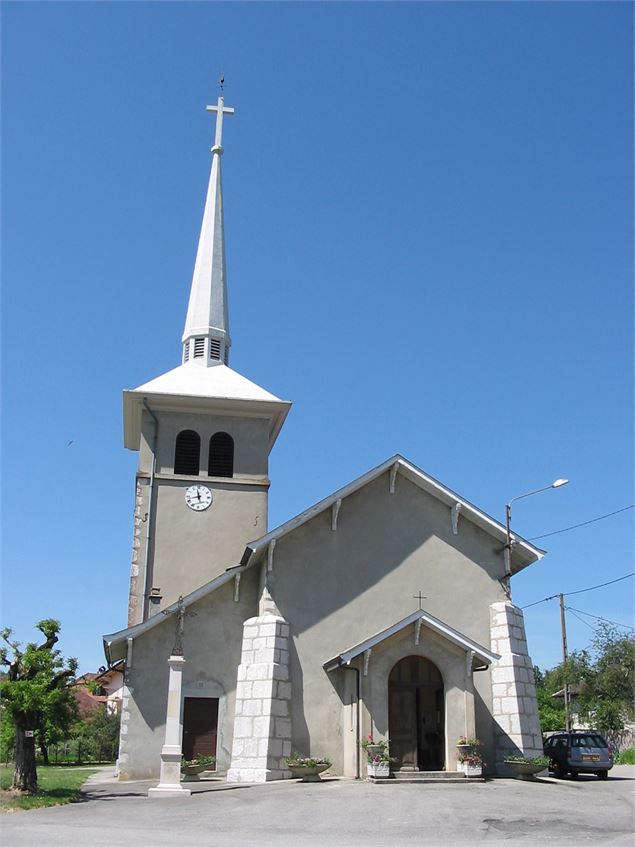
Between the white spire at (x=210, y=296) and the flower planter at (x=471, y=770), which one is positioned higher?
the white spire at (x=210, y=296)

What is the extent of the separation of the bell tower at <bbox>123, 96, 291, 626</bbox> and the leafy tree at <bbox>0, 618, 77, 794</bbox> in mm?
10526

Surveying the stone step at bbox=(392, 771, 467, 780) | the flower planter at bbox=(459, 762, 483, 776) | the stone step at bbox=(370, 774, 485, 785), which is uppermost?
the flower planter at bbox=(459, 762, 483, 776)

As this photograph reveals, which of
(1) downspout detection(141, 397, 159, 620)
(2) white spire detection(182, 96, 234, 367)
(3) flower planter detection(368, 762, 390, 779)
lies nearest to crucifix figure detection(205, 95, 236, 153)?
(2) white spire detection(182, 96, 234, 367)

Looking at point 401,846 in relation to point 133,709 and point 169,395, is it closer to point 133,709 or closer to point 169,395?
point 133,709

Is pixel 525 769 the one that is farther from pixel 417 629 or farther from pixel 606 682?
pixel 606 682

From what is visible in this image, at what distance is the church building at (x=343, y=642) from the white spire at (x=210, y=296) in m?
8.41

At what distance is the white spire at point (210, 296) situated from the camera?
34.9 meters

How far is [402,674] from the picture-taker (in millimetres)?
23219

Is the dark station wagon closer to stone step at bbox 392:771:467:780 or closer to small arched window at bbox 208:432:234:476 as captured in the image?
stone step at bbox 392:771:467:780

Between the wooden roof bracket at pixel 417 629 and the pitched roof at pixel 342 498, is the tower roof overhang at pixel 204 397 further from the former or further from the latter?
the wooden roof bracket at pixel 417 629

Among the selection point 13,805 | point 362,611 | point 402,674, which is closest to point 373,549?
point 362,611

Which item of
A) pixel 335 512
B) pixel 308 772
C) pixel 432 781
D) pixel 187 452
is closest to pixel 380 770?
pixel 432 781

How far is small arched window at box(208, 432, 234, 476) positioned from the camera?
3144 centimetres

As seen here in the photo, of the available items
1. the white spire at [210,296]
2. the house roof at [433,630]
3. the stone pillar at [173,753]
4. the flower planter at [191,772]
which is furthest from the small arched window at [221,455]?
the stone pillar at [173,753]
